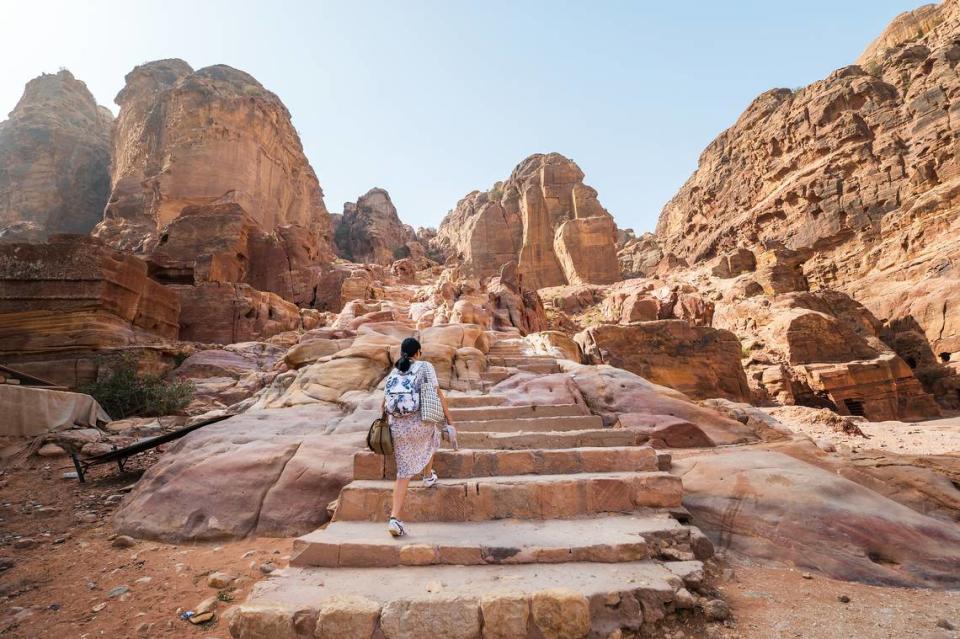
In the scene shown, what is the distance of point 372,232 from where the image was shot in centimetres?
5756

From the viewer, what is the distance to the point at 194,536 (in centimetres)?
→ 441

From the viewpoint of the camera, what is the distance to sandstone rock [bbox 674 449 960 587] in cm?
352

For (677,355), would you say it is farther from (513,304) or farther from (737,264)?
(737,264)

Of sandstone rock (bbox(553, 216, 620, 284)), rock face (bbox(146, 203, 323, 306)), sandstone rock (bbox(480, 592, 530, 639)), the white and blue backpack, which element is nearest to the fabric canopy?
the white and blue backpack

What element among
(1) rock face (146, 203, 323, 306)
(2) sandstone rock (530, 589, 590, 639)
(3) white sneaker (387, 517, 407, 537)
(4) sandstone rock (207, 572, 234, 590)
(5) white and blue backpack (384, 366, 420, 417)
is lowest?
(4) sandstone rock (207, 572, 234, 590)

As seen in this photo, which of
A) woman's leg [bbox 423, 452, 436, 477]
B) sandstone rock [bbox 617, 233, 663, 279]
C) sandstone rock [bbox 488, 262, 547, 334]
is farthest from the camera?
sandstone rock [bbox 617, 233, 663, 279]

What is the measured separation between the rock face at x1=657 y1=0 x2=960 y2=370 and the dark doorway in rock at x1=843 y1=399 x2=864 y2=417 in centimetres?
709

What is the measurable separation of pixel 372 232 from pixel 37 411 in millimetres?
52732

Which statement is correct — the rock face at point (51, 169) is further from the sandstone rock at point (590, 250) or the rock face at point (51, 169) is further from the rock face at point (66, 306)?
the sandstone rock at point (590, 250)

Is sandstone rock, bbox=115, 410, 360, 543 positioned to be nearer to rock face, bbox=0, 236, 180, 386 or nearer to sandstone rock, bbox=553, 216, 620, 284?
rock face, bbox=0, 236, 180, 386

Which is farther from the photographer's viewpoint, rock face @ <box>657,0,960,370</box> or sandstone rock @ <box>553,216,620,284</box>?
sandstone rock @ <box>553,216,620,284</box>

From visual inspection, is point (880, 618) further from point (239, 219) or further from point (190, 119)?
point (190, 119)

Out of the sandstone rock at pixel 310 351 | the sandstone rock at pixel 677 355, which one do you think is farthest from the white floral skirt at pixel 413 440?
the sandstone rock at pixel 677 355

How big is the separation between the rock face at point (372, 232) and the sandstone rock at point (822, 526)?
52994mm
